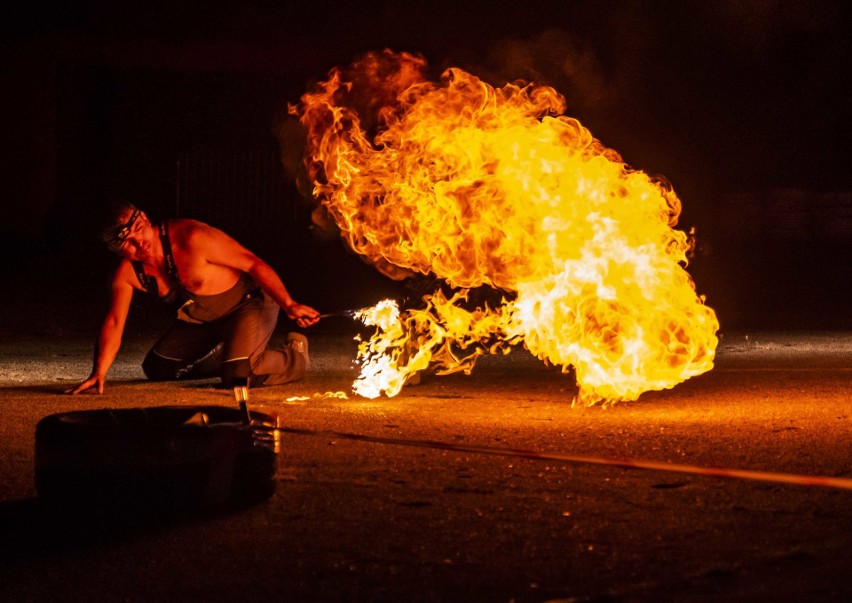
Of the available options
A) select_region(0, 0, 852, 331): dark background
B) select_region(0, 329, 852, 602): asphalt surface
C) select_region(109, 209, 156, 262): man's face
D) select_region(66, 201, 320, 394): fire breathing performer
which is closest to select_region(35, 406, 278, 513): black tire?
select_region(0, 329, 852, 602): asphalt surface

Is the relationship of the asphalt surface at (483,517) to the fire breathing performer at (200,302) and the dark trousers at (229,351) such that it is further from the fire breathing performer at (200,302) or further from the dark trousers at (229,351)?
the dark trousers at (229,351)

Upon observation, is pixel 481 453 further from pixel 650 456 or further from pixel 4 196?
pixel 4 196

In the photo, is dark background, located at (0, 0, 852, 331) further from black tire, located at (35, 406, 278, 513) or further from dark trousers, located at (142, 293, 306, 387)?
black tire, located at (35, 406, 278, 513)

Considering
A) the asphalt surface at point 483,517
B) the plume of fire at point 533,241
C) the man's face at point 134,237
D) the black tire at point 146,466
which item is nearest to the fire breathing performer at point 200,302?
the man's face at point 134,237

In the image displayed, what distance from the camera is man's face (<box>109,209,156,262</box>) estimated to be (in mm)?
9086

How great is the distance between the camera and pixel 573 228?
29.4 feet

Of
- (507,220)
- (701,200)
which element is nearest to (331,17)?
(701,200)

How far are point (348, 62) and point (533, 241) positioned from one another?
13.8 m

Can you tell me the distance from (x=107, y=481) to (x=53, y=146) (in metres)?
18.4

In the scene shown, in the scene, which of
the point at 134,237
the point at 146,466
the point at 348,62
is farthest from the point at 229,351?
the point at 348,62

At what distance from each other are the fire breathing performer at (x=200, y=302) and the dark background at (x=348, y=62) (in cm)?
954

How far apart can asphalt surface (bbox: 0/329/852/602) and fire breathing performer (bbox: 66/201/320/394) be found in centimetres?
61

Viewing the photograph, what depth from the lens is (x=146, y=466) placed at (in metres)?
5.42

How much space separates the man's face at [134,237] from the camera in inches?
358
